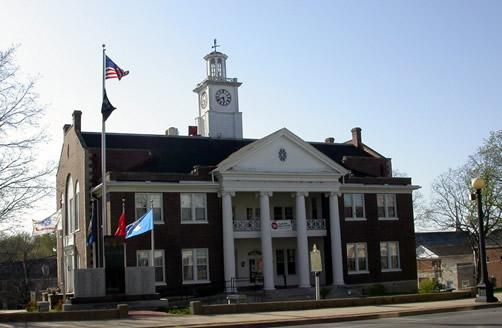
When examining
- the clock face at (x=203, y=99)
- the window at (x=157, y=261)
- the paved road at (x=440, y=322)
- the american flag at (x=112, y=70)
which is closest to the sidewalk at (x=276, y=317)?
the paved road at (x=440, y=322)

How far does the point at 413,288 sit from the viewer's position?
48.4 m

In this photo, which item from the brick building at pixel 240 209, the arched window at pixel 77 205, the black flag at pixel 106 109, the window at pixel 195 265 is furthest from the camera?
the arched window at pixel 77 205

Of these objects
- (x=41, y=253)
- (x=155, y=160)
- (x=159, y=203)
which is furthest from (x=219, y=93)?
(x=41, y=253)

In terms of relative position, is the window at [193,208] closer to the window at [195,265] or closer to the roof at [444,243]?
the window at [195,265]

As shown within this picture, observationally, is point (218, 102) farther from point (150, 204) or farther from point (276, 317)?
point (276, 317)

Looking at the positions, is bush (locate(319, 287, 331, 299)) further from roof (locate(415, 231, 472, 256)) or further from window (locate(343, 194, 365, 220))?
roof (locate(415, 231, 472, 256))

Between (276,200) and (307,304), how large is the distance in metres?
19.3

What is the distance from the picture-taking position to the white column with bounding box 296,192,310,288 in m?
44.1

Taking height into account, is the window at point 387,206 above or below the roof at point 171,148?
below

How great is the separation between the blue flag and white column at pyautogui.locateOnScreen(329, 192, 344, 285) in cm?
1409

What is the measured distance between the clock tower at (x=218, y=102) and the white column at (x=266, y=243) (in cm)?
1416

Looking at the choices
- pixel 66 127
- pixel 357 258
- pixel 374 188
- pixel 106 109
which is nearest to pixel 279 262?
pixel 357 258

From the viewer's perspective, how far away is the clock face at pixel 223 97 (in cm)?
Answer: 5816

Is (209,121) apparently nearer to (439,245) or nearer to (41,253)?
(439,245)
